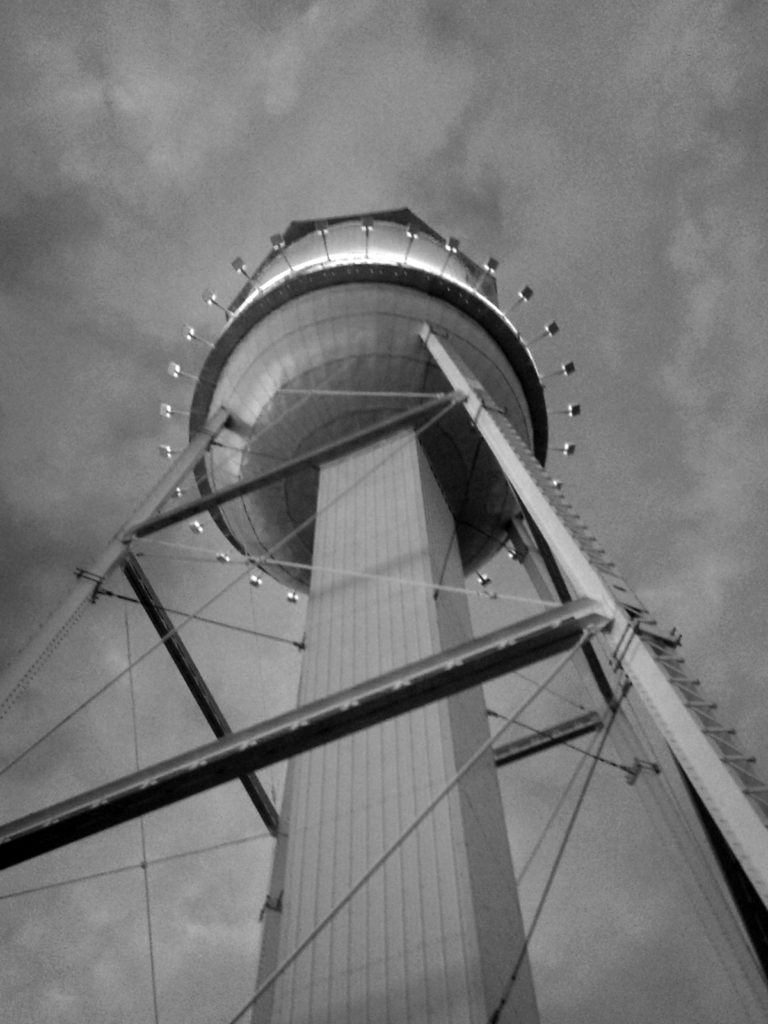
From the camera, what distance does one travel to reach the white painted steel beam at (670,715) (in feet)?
16.9

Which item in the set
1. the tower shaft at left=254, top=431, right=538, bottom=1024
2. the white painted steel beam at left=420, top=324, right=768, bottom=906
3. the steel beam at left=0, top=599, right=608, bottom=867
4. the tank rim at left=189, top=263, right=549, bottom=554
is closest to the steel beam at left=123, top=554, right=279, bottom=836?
the tower shaft at left=254, top=431, right=538, bottom=1024

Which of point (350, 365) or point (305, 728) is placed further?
point (350, 365)

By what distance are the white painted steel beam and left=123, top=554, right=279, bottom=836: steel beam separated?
8464 mm

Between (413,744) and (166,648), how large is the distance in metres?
7.46

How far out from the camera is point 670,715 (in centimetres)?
607

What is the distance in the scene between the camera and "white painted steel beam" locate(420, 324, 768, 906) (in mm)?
5137

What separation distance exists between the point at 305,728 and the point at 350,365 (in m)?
9.98

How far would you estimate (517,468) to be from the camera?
1009 cm

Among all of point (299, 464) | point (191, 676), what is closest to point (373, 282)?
point (299, 464)

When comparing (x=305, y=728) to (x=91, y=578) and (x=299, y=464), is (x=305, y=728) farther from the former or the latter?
(x=299, y=464)

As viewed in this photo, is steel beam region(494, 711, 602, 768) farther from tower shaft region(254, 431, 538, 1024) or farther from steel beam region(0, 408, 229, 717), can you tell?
steel beam region(0, 408, 229, 717)

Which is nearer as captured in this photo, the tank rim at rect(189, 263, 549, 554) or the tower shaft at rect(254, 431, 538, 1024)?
the tower shaft at rect(254, 431, 538, 1024)

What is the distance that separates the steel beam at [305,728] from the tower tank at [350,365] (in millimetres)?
7940

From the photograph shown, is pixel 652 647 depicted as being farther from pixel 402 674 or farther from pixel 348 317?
pixel 348 317
